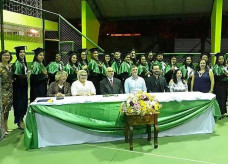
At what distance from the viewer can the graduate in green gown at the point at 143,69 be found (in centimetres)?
616

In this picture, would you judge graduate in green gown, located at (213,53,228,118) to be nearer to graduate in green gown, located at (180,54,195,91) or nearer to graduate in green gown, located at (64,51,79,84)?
graduate in green gown, located at (180,54,195,91)

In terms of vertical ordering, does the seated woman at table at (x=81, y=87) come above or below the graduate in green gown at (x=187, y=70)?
below

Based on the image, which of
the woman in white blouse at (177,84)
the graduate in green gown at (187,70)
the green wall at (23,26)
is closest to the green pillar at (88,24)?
the green wall at (23,26)

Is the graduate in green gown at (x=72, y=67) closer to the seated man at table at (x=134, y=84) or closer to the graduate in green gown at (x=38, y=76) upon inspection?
the graduate in green gown at (x=38, y=76)

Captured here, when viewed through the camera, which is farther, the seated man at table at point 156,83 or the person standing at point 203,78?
the person standing at point 203,78

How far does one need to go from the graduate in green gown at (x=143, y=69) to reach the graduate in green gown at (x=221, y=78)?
4.77ft

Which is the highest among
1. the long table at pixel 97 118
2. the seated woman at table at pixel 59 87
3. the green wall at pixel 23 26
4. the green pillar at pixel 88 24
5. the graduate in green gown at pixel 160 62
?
the green pillar at pixel 88 24

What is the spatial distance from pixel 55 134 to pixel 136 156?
127cm

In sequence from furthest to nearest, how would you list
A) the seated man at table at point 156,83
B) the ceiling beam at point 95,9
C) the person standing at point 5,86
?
the ceiling beam at point 95,9 < the seated man at table at point 156,83 < the person standing at point 5,86

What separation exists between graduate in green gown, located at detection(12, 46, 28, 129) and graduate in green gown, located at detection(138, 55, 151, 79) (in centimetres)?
252

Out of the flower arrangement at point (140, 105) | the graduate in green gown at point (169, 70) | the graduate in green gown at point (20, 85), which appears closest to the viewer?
the flower arrangement at point (140, 105)

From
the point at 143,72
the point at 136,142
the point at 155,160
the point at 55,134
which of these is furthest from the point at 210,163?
the point at 143,72

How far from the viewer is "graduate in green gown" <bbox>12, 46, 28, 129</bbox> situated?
4867 mm

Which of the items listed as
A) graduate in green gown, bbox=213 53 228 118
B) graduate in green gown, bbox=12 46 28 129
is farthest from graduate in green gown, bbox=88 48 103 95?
graduate in green gown, bbox=213 53 228 118
